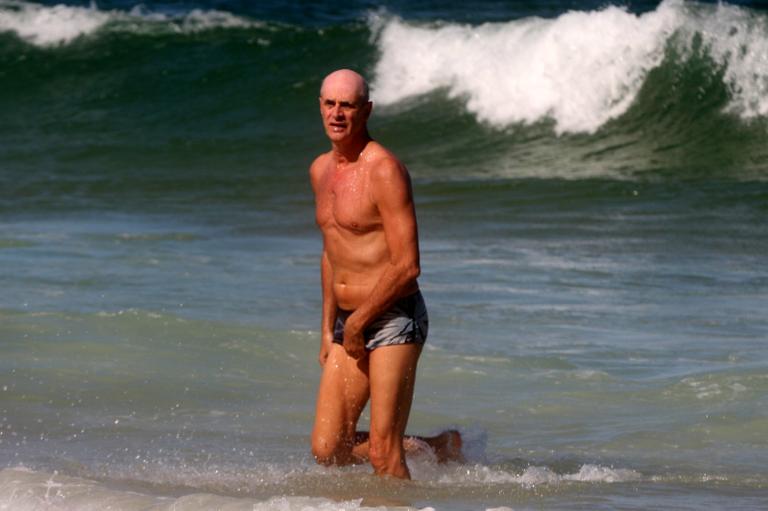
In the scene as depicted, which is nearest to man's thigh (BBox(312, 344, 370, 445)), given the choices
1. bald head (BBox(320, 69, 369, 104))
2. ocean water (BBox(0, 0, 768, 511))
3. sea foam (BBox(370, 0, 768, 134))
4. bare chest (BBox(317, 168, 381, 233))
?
ocean water (BBox(0, 0, 768, 511))

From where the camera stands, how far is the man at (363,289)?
5.58 m

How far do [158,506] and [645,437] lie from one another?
2.57 meters

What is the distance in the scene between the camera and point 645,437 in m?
7.21

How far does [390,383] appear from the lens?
5660 mm

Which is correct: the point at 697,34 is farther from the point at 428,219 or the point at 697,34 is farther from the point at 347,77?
the point at 347,77

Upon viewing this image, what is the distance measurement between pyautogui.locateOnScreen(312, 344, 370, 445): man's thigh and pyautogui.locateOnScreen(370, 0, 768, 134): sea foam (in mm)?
13484

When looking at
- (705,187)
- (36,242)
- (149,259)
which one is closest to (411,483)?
(149,259)

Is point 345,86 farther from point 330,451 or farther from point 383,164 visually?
point 330,451

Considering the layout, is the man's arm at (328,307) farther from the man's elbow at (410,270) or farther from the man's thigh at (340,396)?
the man's elbow at (410,270)

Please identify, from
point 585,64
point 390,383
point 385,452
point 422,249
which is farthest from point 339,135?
point 585,64

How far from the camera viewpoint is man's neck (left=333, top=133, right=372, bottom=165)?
5711mm

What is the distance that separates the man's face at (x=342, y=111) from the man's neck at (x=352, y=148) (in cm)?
4

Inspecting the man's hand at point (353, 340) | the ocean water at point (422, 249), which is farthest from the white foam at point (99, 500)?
the man's hand at point (353, 340)

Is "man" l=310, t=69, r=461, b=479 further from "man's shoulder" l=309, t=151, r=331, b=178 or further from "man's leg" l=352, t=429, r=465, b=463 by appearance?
"man's leg" l=352, t=429, r=465, b=463
